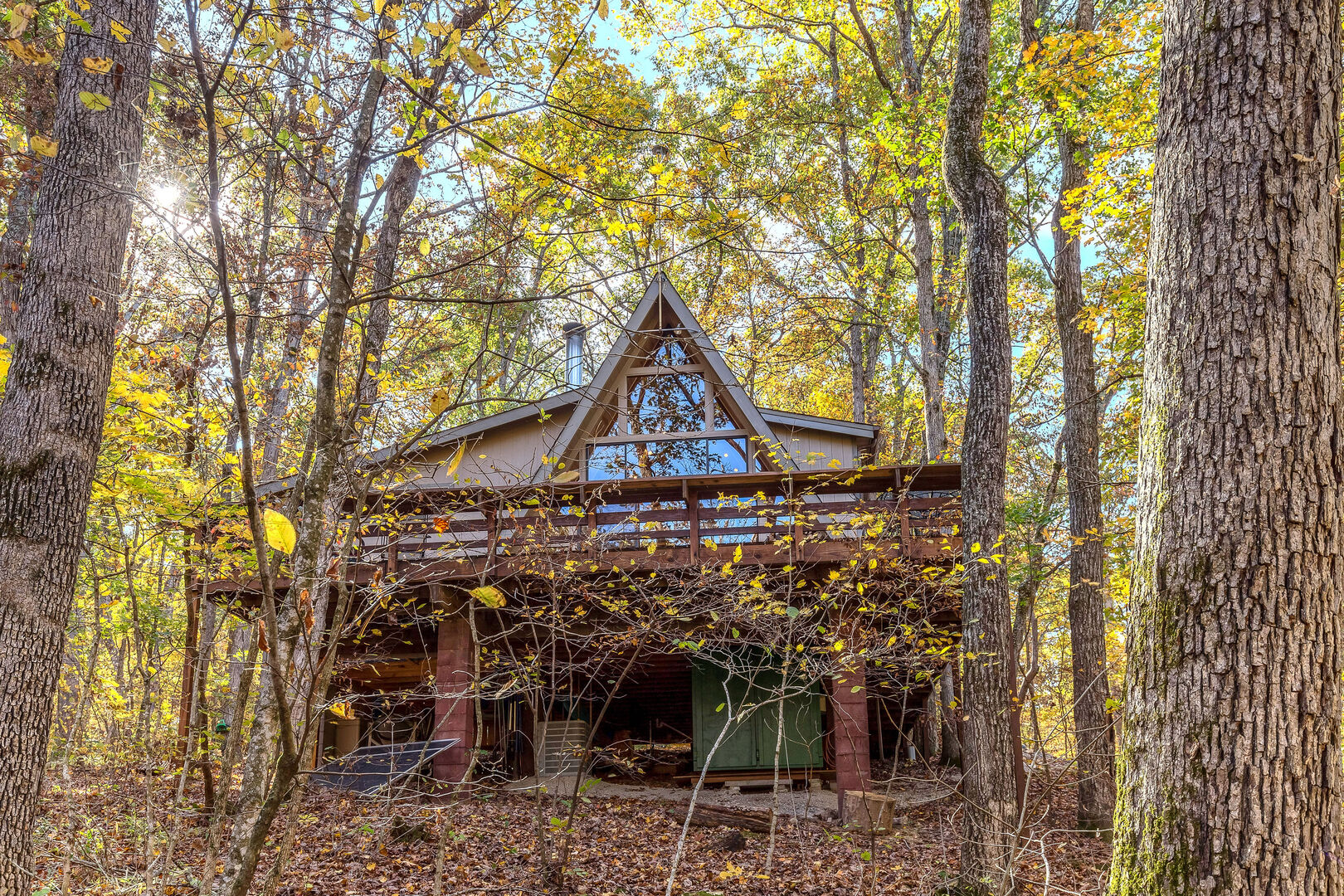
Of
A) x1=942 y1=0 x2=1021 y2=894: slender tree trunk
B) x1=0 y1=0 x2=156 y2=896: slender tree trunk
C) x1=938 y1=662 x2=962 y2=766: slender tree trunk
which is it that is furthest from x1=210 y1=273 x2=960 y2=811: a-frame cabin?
x1=0 y1=0 x2=156 y2=896: slender tree trunk

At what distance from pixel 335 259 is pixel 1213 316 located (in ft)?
11.1

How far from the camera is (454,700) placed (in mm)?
10836

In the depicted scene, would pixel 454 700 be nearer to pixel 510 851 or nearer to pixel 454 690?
pixel 454 690

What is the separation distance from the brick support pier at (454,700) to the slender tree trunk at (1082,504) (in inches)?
299

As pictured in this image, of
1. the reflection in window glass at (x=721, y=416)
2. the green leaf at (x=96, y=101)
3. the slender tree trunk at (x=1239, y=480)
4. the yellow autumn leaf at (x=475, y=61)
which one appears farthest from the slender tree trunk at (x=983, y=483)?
the green leaf at (x=96, y=101)

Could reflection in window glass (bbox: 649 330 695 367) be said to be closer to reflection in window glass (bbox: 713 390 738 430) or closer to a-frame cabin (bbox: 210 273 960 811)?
a-frame cabin (bbox: 210 273 960 811)

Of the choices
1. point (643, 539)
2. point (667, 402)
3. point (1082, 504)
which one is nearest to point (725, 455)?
point (667, 402)

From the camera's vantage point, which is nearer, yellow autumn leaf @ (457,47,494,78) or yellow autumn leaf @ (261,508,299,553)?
yellow autumn leaf @ (261,508,299,553)

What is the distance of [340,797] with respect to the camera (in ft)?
35.6

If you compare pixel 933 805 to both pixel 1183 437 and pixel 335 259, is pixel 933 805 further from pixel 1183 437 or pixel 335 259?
pixel 335 259

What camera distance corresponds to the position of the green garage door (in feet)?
40.7

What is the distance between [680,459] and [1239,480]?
10.6 meters

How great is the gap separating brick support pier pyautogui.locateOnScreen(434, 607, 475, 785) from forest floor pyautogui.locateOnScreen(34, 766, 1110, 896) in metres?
0.55

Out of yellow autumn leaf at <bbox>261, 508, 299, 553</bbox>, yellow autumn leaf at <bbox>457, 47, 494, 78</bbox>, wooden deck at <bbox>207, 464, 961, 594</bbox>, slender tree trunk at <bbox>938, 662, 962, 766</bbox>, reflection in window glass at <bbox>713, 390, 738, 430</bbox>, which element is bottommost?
slender tree trunk at <bbox>938, 662, 962, 766</bbox>
